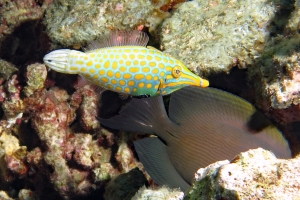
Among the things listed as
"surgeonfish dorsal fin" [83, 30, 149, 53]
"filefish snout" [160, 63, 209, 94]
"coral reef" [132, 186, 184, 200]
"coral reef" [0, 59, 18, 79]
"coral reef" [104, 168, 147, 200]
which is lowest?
"coral reef" [104, 168, 147, 200]

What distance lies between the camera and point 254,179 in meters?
1.51

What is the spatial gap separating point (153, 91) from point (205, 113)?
0.67m

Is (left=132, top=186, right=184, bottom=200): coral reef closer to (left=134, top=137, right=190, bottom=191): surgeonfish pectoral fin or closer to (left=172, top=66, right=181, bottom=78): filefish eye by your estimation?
(left=134, top=137, right=190, bottom=191): surgeonfish pectoral fin

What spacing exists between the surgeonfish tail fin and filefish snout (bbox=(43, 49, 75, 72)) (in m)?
0.89

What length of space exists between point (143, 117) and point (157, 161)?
1.71 ft

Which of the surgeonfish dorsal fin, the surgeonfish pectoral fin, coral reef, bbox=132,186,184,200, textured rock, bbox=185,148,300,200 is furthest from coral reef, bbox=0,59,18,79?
textured rock, bbox=185,148,300,200

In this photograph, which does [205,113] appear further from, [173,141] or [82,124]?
[82,124]

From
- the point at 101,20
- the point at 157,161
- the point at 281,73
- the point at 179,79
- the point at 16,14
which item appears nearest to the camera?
the point at 179,79

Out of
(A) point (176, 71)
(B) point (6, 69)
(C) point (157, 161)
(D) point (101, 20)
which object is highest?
(D) point (101, 20)

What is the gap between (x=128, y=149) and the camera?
414 cm

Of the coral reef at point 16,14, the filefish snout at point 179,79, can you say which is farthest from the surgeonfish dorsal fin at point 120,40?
the coral reef at point 16,14

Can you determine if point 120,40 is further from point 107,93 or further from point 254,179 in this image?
point 254,179

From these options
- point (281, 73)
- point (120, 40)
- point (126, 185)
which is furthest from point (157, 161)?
point (281, 73)

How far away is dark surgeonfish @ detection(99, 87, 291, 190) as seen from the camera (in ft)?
9.86
